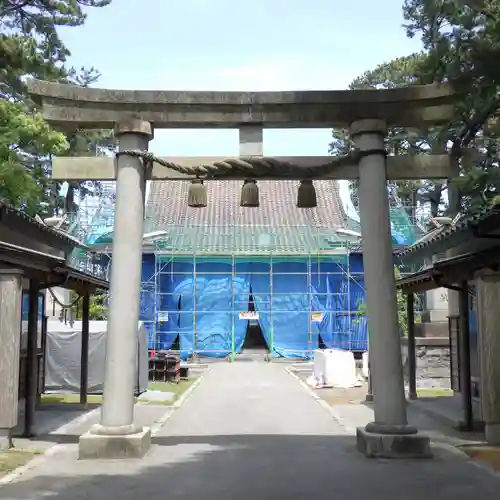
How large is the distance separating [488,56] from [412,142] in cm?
2290

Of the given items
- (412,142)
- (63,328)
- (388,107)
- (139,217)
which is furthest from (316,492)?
(412,142)

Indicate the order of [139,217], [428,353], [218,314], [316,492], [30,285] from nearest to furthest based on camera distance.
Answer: [316,492] < [139,217] < [30,285] < [428,353] < [218,314]

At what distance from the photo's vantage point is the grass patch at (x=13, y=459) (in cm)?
871

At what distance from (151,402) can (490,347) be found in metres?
10.0

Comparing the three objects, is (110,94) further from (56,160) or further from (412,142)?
(412,142)

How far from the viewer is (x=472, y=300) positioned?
14039mm

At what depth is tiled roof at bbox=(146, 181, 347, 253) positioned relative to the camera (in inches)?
1423

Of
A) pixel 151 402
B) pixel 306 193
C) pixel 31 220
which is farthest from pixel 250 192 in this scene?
pixel 151 402

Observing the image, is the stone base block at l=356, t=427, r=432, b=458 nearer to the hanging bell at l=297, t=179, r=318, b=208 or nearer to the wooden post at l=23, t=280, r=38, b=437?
the hanging bell at l=297, t=179, r=318, b=208

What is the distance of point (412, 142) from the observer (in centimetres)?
2909

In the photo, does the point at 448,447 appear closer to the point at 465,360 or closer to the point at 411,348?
the point at 465,360

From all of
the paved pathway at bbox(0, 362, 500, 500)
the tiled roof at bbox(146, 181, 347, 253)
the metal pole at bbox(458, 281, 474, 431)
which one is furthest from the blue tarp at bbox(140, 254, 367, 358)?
the paved pathway at bbox(0, 362, 500, 500)

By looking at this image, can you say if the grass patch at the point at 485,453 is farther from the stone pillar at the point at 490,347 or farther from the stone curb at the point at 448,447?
the stone pillar at the point at 490,347

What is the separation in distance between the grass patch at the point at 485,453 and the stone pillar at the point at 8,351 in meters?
6.94
